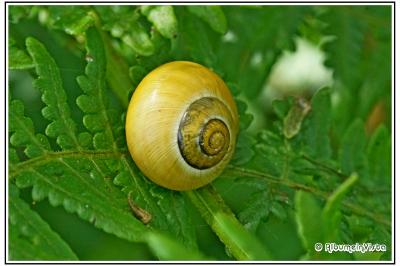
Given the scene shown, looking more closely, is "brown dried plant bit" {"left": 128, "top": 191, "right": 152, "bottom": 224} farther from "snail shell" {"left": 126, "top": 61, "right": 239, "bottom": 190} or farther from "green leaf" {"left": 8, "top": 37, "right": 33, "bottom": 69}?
"green leaf" {"left": 8, "top": 37, "right": 33, "bottom": 69}

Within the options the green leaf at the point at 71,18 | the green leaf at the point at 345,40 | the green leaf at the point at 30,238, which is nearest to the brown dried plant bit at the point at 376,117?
the green leaf at the point at 345,40

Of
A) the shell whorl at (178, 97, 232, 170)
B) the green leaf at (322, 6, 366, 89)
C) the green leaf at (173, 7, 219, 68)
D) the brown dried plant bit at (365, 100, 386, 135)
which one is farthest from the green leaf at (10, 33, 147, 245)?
the brown dried plant bit at (365, 100, 386, 135)

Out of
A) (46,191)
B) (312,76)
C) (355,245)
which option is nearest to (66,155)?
(46,191)

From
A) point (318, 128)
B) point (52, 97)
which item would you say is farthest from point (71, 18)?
point (318, 128)

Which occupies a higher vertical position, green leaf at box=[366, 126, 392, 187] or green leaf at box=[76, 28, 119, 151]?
green leaf at box=[76, 28, 119, 151]

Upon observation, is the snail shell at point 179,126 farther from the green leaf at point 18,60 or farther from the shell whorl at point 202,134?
the green leaf at point 18,60

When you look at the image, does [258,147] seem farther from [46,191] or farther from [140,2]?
[46,191]

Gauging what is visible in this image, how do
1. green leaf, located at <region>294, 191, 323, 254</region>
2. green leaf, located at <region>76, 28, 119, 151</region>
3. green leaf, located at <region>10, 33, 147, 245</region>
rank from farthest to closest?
green leaf, located at <region>76, 28, 119, 151</region>
green leaf, located at <region>10, 33, 147, 245</region>
green leaf, located at <region>294, 191, 323, 254</region>
